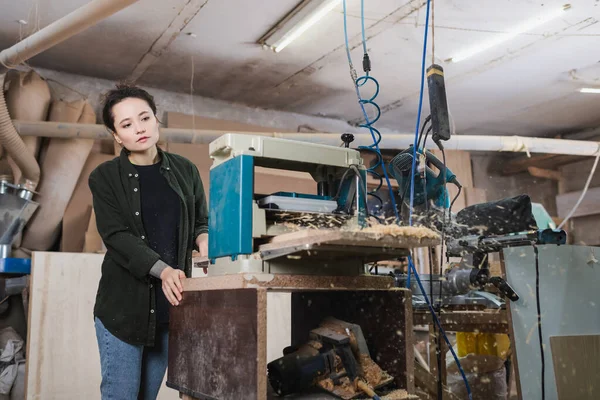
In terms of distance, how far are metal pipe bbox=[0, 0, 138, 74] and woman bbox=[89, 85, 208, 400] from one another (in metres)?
1.02

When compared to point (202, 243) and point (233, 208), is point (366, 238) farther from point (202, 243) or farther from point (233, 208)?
point (202, 243)

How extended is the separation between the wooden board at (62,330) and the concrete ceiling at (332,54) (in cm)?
152

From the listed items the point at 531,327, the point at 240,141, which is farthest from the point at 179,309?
the point at 531,327

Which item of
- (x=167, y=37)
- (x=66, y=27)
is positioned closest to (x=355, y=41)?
(x=167, y=37)

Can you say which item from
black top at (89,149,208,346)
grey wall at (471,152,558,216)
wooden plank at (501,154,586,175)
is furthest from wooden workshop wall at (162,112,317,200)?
wooden plank at (501,154,586,175)

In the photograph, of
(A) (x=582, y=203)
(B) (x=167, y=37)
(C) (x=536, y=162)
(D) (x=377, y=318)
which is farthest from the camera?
(C) (x=536, y=162)

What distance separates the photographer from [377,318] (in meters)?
1.30

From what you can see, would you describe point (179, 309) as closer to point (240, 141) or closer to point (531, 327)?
point (240, 141)

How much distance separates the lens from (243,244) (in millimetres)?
1134

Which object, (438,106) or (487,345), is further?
(487,345)

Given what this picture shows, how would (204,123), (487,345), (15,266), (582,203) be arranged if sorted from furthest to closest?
(582,203), (204,123), (15,266), (487,345)

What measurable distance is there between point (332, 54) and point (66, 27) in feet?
6.03

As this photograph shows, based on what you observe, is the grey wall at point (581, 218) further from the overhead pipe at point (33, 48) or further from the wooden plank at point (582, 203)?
the overhead pipe at point (33, 48)

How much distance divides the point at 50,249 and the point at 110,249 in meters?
2.51
